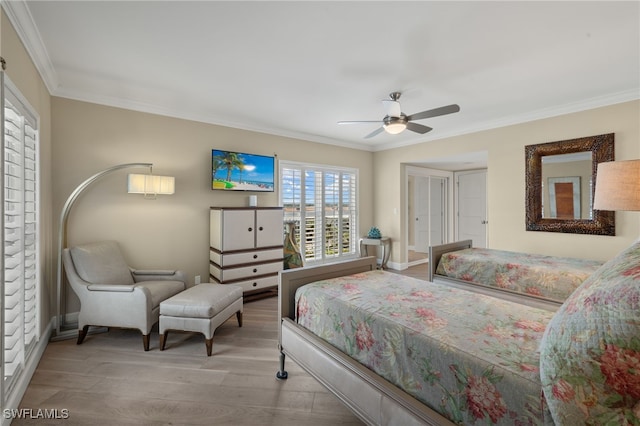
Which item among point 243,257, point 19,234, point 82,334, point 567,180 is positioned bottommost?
point 82,334

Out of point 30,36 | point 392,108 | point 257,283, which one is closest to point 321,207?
point 257,283

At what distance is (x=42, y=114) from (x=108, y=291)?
175cm

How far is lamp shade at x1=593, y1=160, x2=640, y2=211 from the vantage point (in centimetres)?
203

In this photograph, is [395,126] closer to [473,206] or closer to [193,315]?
[193,315]

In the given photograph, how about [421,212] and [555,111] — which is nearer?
[555,111]

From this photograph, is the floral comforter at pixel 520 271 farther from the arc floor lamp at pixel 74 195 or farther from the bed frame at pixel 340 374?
the arc floor lamp at pixel 74 195

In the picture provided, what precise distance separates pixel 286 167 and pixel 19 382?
3807mm

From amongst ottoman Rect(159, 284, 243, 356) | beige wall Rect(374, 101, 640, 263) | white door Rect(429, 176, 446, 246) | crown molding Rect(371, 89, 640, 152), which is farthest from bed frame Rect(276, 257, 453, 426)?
white door Rect(429, 176, 446, 246)

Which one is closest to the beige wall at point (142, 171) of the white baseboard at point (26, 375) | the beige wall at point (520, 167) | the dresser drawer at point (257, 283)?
the dresser drawer at point (257, 283)

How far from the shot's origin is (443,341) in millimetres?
1271

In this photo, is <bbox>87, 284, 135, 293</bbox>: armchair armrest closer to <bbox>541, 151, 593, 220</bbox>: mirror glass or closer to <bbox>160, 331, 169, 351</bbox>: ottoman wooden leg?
<bbox>160, 331, 169, 351</bbox>: ottoman wooden leg

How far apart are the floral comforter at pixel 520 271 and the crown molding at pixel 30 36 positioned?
13.6ft

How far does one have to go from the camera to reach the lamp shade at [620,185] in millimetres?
2027

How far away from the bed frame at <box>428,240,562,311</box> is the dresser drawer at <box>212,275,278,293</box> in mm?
2103
